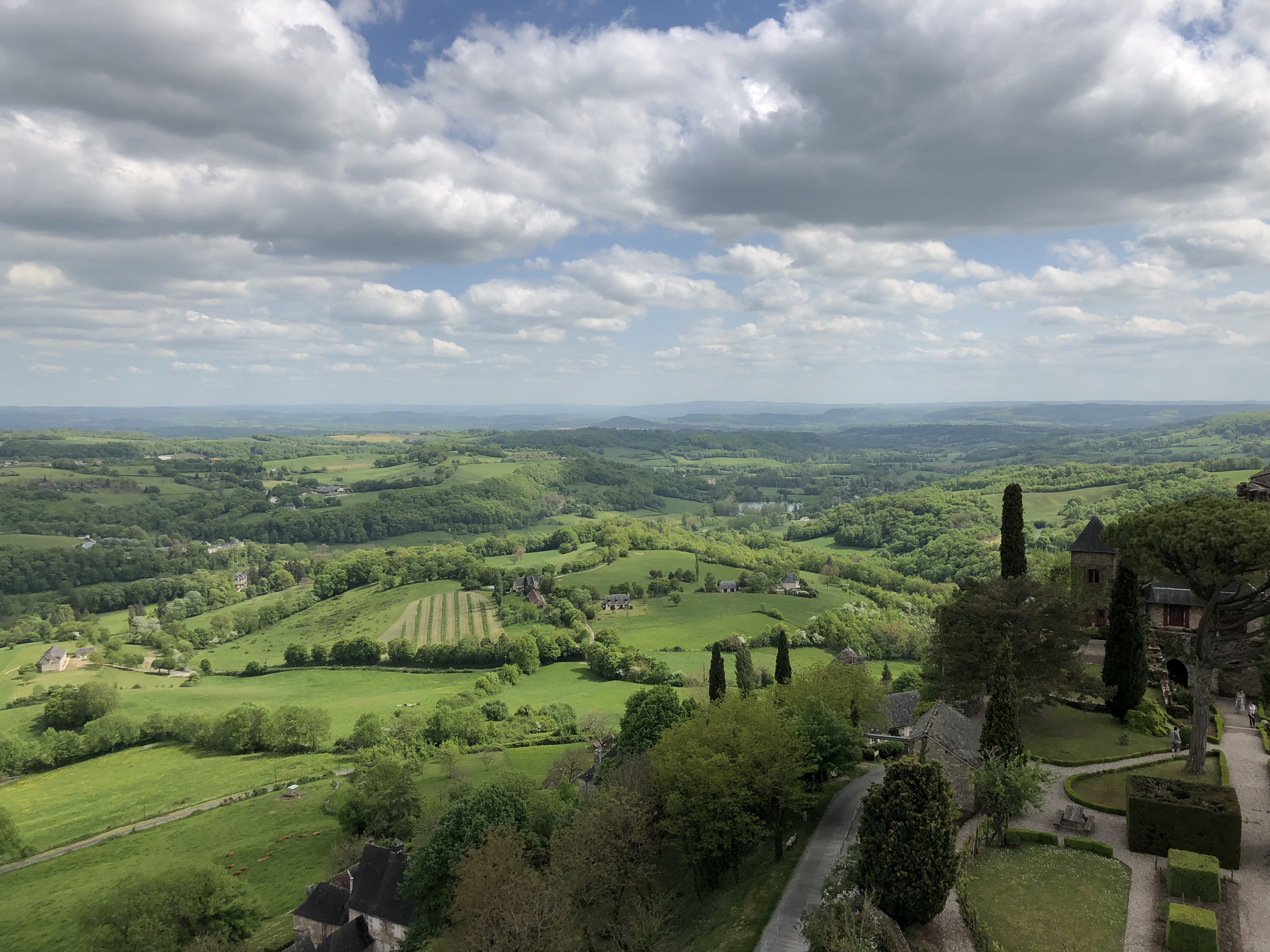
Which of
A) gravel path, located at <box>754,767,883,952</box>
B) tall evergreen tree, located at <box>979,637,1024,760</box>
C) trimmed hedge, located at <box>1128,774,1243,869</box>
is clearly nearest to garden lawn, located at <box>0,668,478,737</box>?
gravel path, located at <box>754,767,883,952</box>

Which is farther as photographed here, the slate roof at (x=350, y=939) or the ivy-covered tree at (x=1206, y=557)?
the slate roof at (x=350, y=939)

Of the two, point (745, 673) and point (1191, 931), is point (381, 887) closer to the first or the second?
point (1191, 931)

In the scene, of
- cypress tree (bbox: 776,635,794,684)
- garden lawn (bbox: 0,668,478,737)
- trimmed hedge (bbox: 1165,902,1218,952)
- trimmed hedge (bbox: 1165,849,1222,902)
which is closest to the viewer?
trimmed hedge (bbox: 1165,902,1218,952)

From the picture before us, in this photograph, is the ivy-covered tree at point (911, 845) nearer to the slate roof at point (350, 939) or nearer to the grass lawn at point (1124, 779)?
the grass lawn at point (1124, 779)

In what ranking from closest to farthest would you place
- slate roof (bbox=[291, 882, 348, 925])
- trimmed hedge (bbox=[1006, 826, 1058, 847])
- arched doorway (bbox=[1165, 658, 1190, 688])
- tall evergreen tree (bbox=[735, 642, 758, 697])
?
trimmed hedge (bbox=[1006, 826, 1058, 847]), slate roof (bbox=[291, 882, 348, 925]), arched doorway (bbox=[1165, 658, 1190, 688]), tall evergreen tree (bbox=[735, 642, 758, 697])

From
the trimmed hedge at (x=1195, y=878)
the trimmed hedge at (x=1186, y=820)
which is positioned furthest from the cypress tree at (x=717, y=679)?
the trimmed hedge at (x=1195, y=878)

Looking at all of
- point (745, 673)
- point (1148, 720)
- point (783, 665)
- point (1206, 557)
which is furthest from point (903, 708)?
point (745, 673)

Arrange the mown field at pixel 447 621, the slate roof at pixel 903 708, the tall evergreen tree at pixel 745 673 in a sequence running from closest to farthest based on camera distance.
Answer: the slate roof at pixel 903 708
the tall evergreen tree at pixel 745 673
the mown field at pixel 447 621

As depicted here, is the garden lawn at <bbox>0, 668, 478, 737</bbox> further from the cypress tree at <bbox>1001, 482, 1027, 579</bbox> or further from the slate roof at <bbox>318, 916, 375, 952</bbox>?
the cypress tree at <bbox>1001, 482, 1027, 579</bbox>
